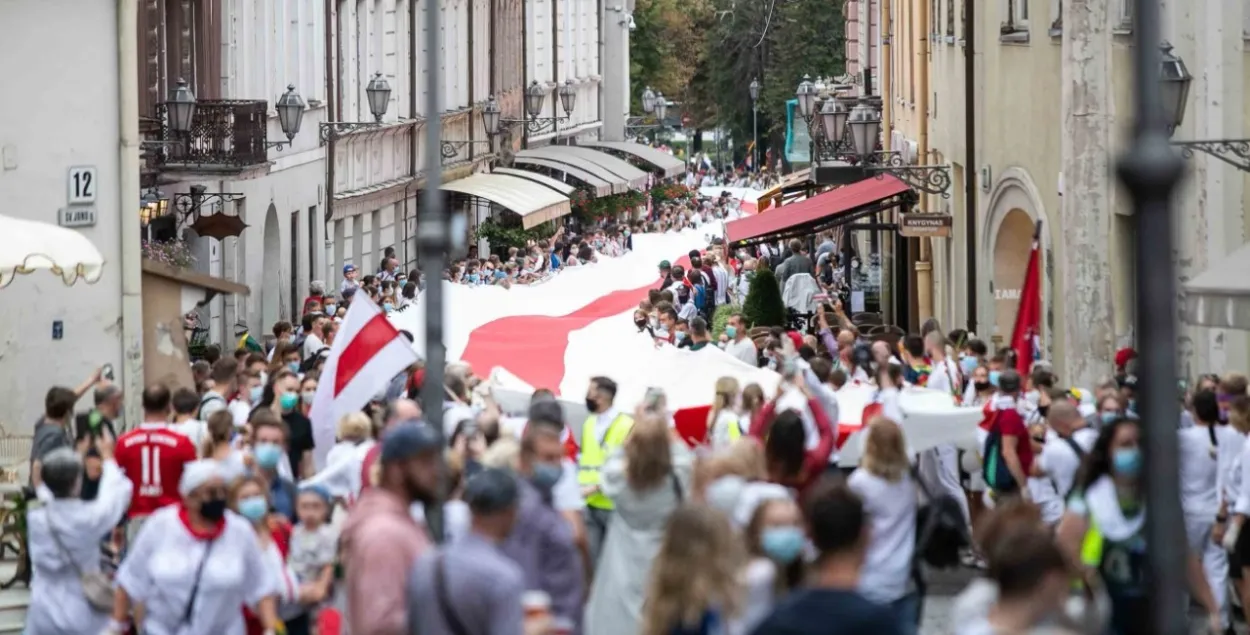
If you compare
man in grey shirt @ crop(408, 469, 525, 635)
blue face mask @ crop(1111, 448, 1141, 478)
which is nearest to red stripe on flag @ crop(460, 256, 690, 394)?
blue face mask @ crop(1111, 448, 1141, 478)

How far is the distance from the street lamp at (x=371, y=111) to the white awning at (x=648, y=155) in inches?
936

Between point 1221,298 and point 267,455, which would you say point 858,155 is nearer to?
point 1221,298

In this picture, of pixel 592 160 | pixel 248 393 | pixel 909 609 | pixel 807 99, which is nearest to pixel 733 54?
pixel 592 160

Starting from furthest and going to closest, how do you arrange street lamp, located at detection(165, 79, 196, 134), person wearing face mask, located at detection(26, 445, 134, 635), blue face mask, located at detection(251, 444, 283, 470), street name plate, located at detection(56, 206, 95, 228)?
street lamp, located at detection(165, 79, 196, 134), street name plate, located at detection(56, 206, 95, 228), blue face mask, located at detection(251, 444, 283, 470), person wearing face mask, located at detection(26, 445, 134, 635)

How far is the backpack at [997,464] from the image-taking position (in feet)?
49.9

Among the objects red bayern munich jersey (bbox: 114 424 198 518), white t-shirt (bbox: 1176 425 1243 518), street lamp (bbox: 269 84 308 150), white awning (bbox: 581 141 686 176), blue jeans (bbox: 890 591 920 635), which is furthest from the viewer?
white awning (bbox: 581 141 686 176)

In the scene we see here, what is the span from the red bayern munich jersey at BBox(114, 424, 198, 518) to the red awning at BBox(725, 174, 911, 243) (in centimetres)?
1939

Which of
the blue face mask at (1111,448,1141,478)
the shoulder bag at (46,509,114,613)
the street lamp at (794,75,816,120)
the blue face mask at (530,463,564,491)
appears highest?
the street lamp at (794,75,816,120)

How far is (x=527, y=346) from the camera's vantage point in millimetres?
20141

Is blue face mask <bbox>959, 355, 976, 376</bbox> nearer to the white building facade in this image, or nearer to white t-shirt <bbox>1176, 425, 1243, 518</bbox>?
white t-shirt <bbox>1176, 425, 1243, 518</bbox>

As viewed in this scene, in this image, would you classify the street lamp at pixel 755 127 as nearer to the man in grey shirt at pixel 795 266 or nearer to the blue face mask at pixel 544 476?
the man in grey shirt at pixel 795 266

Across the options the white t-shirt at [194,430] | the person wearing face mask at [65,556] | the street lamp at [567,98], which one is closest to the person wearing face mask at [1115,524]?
the person wearing face mask at [65,556]

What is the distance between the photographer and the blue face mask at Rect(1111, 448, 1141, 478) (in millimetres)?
10921

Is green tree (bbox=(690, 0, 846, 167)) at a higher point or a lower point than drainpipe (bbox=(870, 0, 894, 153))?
higher
